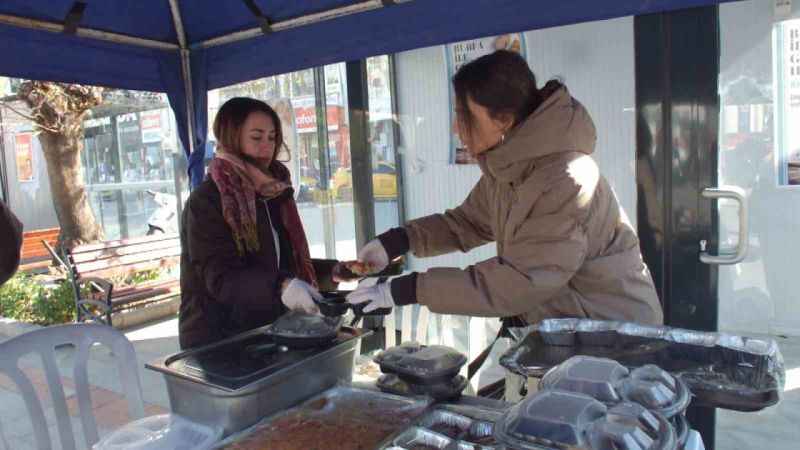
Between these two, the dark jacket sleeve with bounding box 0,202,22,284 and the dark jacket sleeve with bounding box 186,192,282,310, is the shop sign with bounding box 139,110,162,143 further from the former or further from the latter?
the dark jacket sleeve with bounding box 0,202,22,284

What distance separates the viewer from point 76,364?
80.9 inches

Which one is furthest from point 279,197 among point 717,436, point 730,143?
point 717,436

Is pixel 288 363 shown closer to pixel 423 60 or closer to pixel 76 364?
pixel 76 364

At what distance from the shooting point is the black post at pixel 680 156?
253 centimetres

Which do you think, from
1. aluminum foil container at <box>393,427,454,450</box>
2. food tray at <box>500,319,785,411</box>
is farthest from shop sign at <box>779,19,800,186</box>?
aluminum foil container at <box>393,427,454,450</box>

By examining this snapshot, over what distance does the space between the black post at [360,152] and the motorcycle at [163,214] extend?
521 cm

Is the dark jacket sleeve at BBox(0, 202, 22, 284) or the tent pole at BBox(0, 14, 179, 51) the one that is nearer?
the dark jacket sleeve at BBox(0, 202, 22, 284)

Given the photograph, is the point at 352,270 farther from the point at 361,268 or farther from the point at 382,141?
the point at 382,141

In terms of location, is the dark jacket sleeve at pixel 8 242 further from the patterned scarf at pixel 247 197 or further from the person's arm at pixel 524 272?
the person's arm at pixel 524 272

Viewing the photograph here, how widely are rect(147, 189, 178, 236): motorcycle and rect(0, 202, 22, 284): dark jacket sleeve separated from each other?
22.9ft

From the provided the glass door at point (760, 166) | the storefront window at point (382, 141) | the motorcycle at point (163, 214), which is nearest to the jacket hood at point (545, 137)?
the glass door at point (760, 166)

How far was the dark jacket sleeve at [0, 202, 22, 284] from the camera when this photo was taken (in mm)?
1500

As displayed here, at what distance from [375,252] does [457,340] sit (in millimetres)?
1463

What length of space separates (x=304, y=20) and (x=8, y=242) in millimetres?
1781
